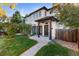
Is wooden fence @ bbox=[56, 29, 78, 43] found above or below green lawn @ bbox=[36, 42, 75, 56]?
above

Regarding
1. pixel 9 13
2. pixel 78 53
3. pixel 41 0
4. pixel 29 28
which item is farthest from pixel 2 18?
pixel 78 53

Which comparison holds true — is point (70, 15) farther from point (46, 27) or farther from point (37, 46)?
point (37, 46)

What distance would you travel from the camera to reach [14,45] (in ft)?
7.24

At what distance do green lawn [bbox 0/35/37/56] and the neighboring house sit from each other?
0.14 metres

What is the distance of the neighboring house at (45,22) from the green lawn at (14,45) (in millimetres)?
144

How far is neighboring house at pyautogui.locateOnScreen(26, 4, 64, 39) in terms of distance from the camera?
221 centimetres

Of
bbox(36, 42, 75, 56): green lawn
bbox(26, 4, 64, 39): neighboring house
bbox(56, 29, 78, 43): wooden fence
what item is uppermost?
bbox(26, 4, 64, 39): neighboring house

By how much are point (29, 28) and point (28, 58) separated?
12.4 inches

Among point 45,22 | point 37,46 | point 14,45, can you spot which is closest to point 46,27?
point 45,22

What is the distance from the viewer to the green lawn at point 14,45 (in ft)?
7.16

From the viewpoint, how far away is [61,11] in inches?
86.0

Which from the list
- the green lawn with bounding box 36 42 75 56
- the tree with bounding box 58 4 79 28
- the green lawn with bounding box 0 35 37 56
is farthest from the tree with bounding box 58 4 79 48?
the green lawn with bounding box 0 35 37 56

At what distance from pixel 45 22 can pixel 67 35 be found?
268mm

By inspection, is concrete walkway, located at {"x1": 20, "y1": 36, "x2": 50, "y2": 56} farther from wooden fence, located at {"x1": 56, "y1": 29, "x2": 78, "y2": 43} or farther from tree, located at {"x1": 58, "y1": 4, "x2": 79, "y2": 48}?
tree, located at {"x1": 58, "y1": 4, "x2": 79, "y2": 48}
